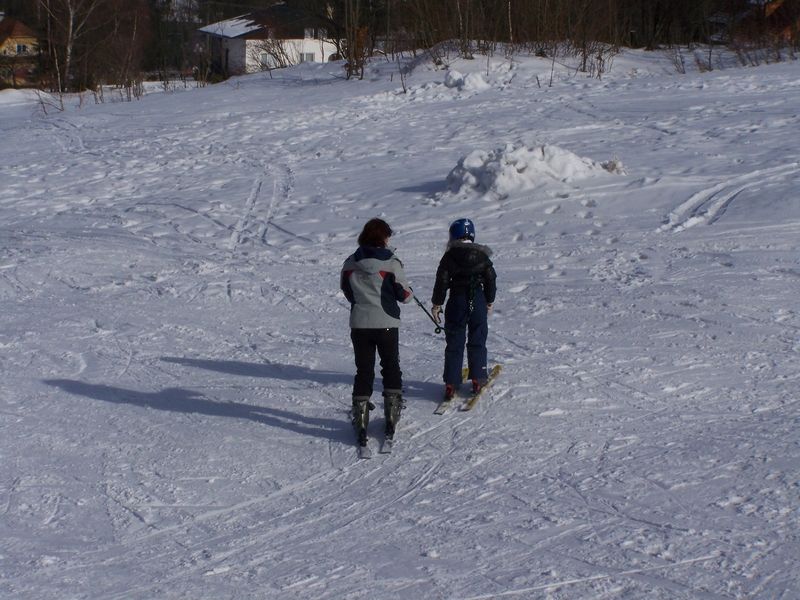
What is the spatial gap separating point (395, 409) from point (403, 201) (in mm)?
7048

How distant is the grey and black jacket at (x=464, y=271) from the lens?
5352 millimetres

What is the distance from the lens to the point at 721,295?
7.46 metres

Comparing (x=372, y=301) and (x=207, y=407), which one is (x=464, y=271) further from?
(x=207, y=407)

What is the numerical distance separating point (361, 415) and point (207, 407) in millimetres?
1562

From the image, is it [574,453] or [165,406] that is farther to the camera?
[165,406]

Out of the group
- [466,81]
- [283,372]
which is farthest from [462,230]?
[466,81]

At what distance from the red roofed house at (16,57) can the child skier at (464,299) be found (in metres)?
33.0

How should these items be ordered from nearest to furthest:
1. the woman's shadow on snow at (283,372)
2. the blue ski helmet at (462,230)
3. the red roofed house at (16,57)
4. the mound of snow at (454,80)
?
the blue ski helmet at (462,230) → the woman's shadow on snow at (283,372) → the mound of snow at (454,80) → the red roofed house at (16,57)

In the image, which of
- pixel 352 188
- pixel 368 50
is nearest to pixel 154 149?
pixel 352 188

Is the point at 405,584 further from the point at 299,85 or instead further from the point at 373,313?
the point at 299,85

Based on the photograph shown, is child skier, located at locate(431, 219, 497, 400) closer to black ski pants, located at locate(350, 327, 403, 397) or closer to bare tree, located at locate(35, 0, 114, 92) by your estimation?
black ski pants, located at locate(350, 327, 403, 397)

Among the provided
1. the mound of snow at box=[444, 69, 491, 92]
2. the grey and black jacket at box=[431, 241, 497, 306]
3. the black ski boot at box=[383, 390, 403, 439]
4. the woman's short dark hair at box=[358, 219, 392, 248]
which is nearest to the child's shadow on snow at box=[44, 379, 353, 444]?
the black ski boot at box=[383, 390, 403, 439]

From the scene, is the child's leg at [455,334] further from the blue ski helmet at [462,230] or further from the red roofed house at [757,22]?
the red roofed house at [757,22]

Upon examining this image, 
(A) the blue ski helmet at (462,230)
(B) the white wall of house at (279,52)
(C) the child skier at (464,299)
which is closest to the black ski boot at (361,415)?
(C) the child skier at (464,299)
